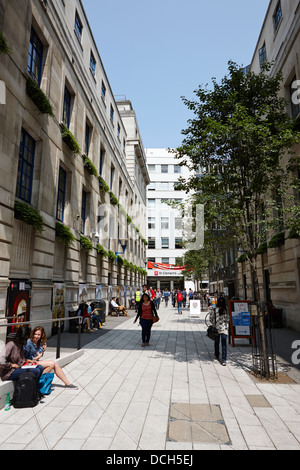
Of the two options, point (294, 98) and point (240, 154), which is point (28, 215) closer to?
point (240, 154)

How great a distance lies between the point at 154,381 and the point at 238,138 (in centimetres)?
649

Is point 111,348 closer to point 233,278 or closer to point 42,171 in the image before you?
point 42,171


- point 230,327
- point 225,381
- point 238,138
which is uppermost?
point 238,138

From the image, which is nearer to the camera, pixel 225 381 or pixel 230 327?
pixel 225 381

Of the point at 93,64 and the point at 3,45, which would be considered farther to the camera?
the point at 93,64

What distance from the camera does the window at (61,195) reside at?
1477 centimetres

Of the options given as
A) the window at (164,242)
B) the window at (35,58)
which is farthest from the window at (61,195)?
the window at (164,242)

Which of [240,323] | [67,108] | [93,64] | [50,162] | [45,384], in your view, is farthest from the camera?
[93,64]

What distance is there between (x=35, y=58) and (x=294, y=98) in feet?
39.3

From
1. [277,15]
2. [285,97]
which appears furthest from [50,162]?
[277,15]

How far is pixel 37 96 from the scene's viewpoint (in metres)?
11.2

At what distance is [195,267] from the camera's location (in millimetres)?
33281

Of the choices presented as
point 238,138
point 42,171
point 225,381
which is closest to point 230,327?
point 225,381

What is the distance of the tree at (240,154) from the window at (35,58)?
6753mm
